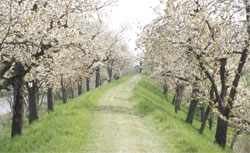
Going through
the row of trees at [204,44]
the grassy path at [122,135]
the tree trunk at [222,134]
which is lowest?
the tree trunk at [222,134]

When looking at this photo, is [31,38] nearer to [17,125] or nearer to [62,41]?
[62,41]

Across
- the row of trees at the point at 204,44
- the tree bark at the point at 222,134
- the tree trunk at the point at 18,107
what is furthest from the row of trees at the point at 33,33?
the tree bark at the point at 222,134

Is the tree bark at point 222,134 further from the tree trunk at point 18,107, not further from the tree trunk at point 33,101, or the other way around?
the tree trunk at point 33,101

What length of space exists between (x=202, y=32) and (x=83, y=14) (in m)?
5.98

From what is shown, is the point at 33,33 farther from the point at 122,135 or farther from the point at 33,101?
the point at 33,101

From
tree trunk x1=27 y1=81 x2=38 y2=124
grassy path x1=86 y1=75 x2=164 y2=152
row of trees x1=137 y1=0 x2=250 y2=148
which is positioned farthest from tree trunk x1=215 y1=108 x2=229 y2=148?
tree trunk x1=27 y1=81 x2=38 y2=124

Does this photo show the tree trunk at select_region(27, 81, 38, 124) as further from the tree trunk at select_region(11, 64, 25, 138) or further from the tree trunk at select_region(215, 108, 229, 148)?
the tree trunk at select_region(215, 108, 229, 148)

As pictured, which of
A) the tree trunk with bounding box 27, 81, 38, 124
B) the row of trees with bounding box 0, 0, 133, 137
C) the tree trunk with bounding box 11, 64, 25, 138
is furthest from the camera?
the tree trunk with bounding box 27, 81, 38, 124

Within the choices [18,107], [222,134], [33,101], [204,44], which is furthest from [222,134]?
[33,101]

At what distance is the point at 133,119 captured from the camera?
52.0ft

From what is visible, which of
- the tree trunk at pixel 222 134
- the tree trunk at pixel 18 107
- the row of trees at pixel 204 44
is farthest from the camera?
the tree trunk at pixel 222 134

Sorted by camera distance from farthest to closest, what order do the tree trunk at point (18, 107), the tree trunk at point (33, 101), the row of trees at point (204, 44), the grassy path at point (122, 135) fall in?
the tree trunk at point (33, 101)
the tree trunk at point (18, 107)
the row of trees at point (204, 44)
the grassy path at point (122, 135)

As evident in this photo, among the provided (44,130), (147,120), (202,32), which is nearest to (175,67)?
(147,120)

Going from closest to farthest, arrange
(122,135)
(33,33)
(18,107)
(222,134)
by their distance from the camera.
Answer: (33,33) → (122,135) → (18,107) → (222,134)
